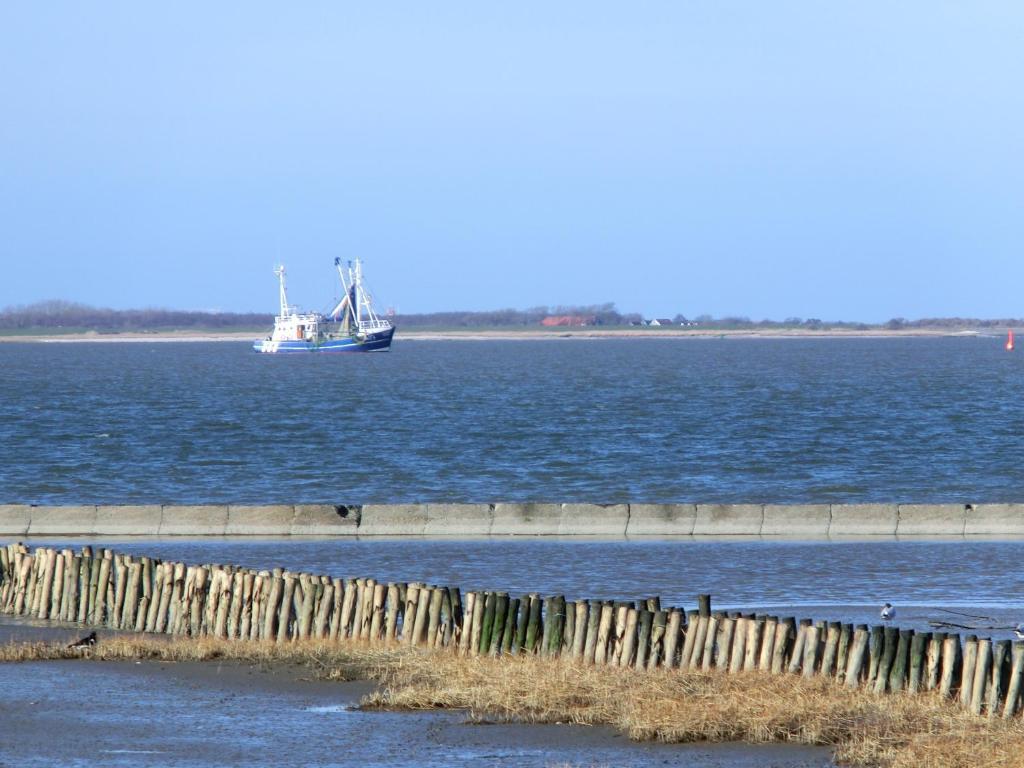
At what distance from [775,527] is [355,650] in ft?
47.8

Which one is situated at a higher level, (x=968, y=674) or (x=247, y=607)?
(x=968, y=674)

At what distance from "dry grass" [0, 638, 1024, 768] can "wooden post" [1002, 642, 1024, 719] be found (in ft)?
0.79

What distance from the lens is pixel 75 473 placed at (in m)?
45.2

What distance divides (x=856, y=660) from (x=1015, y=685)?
4.75 feet

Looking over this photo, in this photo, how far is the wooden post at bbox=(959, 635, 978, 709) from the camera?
1198 centimetres

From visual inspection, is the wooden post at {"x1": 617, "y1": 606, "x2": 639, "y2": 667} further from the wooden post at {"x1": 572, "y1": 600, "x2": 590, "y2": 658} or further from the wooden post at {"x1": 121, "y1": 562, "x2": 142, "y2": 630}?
the wooden post at {"x1": 121, "y1": 562, "x2": 142, "y2": 630}

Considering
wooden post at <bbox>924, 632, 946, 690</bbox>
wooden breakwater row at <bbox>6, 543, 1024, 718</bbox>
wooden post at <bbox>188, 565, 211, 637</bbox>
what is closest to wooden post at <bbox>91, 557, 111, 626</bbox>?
wooden breakwater row at <bbox>6, 543, 1024, 718</bbox>

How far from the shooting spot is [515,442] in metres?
56.6

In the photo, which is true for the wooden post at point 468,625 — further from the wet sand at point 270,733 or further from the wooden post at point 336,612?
the wet sand at point 270,733

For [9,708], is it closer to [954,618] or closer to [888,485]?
[954,618]

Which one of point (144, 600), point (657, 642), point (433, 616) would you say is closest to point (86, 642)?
point (144, 600)

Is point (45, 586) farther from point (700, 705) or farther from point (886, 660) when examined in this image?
point (886, 660)

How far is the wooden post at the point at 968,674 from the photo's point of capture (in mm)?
11984

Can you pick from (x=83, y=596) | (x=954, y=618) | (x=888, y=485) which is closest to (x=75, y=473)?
(x=888, y=485)
